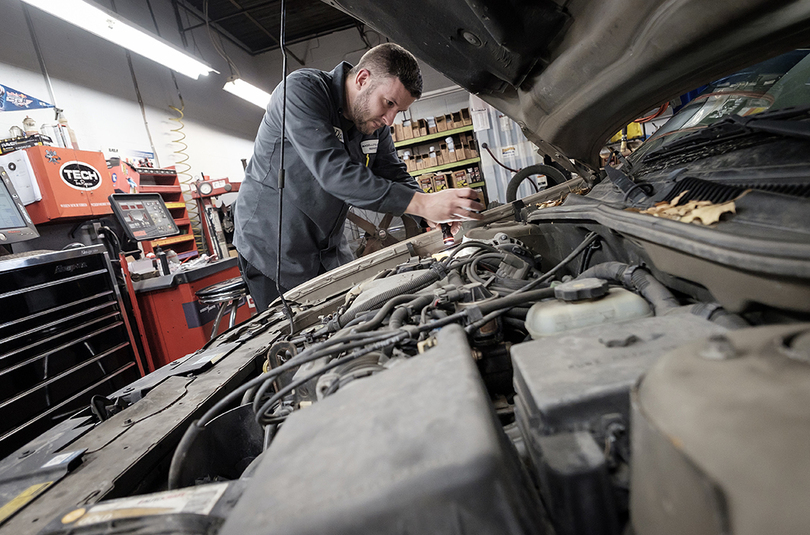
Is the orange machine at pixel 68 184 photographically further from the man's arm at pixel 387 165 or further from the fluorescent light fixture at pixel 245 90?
the man's arm at pixel 387 165

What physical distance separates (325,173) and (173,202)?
3824mm

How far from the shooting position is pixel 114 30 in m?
3.29

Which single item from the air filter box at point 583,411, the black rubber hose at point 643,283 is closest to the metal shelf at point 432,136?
the black rubber hose at point 643,283

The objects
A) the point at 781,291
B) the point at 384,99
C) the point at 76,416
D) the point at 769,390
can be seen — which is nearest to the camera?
the point at 769,390

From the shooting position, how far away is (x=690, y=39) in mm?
752

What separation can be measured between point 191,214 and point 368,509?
5.90 m

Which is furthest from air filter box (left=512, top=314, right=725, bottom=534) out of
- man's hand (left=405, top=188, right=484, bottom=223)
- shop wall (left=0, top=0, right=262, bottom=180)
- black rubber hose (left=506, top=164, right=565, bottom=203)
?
shop wall (left=0, top=0, right=262, bottom=180)

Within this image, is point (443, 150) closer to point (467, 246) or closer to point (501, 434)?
point (467, 246)

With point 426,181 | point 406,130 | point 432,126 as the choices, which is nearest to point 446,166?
point 426,181

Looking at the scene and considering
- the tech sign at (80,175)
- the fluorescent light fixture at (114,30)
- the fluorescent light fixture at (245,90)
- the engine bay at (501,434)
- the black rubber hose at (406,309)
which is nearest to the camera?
the engine bay at (501,434)

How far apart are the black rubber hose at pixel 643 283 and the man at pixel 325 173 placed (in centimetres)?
92

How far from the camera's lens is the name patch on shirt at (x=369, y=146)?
2389 mm

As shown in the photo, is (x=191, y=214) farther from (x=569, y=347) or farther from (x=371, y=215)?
(x=569, y=347)

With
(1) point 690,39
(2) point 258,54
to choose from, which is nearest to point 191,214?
(2) point 258,54
